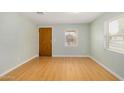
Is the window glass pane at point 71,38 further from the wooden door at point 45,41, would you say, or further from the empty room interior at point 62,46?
the wooden door at point 45,41

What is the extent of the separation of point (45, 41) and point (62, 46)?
1.11m

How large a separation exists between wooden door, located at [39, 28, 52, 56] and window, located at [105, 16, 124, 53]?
459 centimetres

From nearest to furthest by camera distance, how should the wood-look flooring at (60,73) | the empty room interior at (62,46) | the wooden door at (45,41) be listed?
the wood-look flooring at (60,73), the empty room interior at (62,46), the wooden door at (45,41)

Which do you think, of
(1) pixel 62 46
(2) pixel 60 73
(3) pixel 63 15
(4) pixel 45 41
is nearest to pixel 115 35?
(2) pixel 60 73

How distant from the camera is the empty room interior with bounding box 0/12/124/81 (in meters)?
4.18

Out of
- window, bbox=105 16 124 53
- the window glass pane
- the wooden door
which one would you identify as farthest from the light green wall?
the window glass pane

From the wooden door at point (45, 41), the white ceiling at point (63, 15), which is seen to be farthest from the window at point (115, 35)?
the wooden door at point (45, 41)

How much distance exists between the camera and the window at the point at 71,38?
29.7 ft

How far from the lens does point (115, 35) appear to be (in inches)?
183

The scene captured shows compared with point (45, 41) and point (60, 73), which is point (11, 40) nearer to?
point (60, 73)

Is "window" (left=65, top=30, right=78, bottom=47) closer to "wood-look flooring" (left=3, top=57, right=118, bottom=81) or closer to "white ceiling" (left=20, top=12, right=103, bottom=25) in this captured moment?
"white ceiling" (left=20, top=12, right=103, bottom=25)
